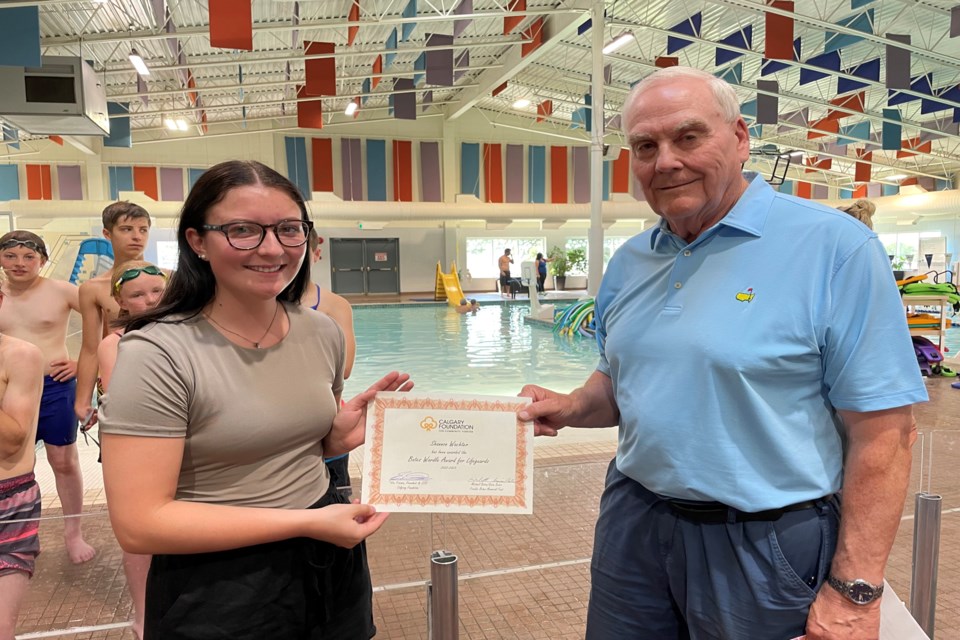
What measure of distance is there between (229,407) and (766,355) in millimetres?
901

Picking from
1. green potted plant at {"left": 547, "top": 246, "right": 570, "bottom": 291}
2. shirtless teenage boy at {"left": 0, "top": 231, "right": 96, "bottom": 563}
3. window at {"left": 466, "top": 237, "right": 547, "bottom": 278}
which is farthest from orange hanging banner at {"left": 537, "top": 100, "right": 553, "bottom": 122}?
shirtless teenage boy at {"left": 0, "top": 231, "right": 96, "bottom": 563}

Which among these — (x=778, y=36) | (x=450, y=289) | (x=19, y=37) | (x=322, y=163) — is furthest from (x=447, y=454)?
(x=322, y=163)

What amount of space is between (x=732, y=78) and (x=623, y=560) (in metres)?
14.9

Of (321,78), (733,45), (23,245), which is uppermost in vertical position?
(733,45)

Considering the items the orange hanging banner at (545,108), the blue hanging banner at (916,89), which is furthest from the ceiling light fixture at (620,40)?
the blue hanging banner at (916,89)

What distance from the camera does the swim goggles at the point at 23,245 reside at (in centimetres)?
290

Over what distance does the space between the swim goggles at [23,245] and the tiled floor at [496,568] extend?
183 cm

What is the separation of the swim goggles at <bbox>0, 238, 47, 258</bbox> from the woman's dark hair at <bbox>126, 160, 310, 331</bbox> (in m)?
2.40

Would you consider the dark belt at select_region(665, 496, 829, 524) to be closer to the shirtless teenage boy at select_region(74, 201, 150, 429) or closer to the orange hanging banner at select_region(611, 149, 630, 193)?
the shirtless teenage boy at select_region(74, 201, 150, 429)

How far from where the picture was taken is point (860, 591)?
42.0 inches

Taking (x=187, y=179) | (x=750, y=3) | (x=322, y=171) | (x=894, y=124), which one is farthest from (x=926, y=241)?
(x=187, y=179)

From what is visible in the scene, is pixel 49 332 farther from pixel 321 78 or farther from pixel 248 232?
pixel 321 78

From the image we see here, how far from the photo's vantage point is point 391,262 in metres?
22.1

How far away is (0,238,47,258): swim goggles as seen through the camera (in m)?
2.90
